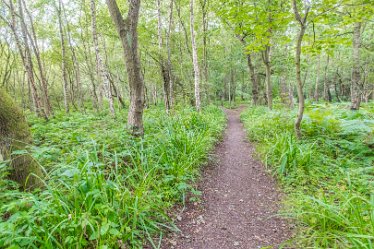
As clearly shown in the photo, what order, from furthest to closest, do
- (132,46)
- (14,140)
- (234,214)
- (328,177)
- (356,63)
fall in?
(356,63) < (132,46) < (328,177) < (234,214) < (14,140)

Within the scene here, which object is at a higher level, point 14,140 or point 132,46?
point 132,46

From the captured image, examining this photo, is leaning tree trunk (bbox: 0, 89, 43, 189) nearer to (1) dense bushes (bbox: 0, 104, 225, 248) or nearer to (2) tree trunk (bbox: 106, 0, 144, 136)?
(1) dense bushes (bbox: 0, 104, 225, 248)

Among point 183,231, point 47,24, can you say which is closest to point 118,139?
point 183,231

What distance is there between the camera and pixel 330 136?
5.53 m


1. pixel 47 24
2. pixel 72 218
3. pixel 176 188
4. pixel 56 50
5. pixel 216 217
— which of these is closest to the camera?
pixel 72 218

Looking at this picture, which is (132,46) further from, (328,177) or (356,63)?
(356,63)

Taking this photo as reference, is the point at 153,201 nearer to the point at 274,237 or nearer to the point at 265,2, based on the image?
the point at 274,237

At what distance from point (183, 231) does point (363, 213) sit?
2415 mm

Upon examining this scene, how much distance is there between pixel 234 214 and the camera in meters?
3.21

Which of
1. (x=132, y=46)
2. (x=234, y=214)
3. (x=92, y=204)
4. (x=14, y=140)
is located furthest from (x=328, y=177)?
(x=14, y=140)

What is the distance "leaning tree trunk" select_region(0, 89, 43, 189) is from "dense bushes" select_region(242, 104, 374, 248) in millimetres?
3848

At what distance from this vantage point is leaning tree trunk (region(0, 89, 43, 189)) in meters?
2.64

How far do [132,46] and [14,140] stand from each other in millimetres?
3067

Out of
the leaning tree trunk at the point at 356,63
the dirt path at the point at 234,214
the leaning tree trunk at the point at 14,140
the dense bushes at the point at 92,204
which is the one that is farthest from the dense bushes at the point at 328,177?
the leaning tree trunk at the point at 14,140
